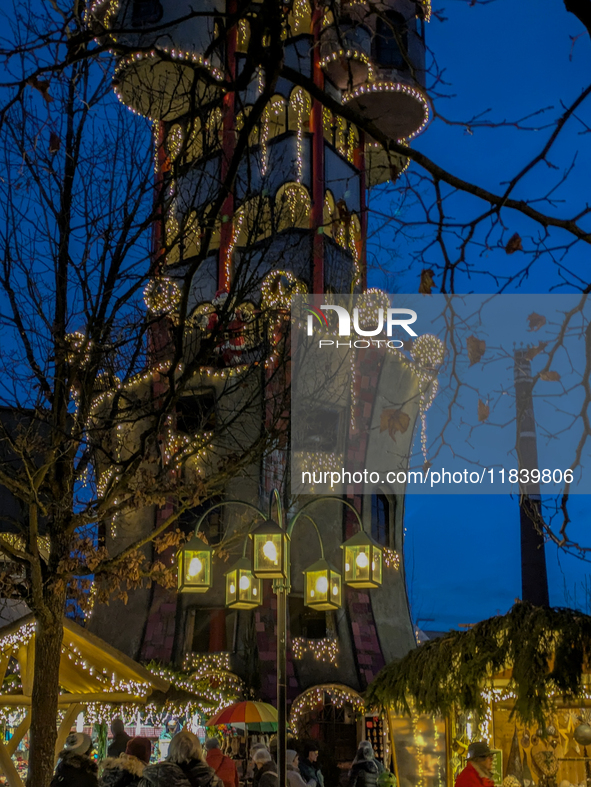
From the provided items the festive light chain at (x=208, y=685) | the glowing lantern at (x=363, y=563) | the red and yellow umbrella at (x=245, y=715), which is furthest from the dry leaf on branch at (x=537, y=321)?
the festive light chain at (x=208, y=685)

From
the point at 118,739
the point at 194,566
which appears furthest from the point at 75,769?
the point at 118,739

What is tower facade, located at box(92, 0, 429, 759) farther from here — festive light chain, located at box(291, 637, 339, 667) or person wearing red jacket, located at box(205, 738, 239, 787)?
person wearing red jacket, located at box(205, 738, 239, 787)

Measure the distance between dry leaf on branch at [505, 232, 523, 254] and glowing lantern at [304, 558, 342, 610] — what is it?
5481 mm

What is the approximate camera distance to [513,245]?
421 cm

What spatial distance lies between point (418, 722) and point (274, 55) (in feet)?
25.4

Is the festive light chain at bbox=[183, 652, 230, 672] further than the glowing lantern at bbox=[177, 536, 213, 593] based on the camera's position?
Yes

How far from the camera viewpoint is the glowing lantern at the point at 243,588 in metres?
9.31

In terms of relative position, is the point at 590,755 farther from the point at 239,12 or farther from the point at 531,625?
the point at 239,12

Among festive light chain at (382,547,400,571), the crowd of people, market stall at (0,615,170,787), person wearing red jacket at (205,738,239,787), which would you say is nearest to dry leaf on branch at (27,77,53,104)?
the crowd of people

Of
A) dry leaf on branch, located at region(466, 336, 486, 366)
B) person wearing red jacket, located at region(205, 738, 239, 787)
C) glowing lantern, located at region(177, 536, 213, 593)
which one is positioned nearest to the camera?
dry leaf on branch, located at region(466, 336, 486, 366)

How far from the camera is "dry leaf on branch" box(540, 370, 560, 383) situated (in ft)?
13.3

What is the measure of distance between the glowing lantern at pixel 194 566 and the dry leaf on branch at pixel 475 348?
5061 millimetres

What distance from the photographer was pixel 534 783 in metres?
8.94

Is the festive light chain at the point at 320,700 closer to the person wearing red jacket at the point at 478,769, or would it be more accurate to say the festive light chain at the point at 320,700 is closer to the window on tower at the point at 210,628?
the window on tower at the point at 210,628
